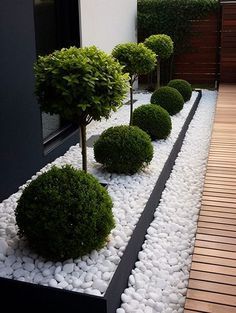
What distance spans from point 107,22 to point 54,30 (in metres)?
2.51

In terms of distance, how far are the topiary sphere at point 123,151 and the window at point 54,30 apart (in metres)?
1.09

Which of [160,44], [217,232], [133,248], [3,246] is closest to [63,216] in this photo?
[3,246]

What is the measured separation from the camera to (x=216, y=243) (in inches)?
114

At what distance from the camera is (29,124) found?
3.89 m

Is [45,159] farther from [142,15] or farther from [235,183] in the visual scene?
[142,15]

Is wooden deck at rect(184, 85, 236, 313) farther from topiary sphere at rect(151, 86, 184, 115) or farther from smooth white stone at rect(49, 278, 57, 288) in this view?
topiary sphere at rect(151, 86, 184, 115)

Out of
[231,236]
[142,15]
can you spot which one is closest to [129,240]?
[231,236]

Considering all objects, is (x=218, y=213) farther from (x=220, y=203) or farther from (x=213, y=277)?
(x=213, y=277)

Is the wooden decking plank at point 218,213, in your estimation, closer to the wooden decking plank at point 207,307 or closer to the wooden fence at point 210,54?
the wooden decking plank at point 207,307

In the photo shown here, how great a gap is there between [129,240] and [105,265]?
0.32 meters

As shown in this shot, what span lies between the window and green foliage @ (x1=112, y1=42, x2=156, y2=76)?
786 mm

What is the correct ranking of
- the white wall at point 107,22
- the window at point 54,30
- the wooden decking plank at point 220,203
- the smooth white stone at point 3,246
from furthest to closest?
1. the white wall at point 107,22
2. the window at point 54,30
3. the wooden decking plank at point 220,203
4. the smooth white stone at point 3,246

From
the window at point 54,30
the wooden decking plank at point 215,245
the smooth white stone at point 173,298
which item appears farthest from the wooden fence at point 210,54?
the smooth white stone at point 173,298

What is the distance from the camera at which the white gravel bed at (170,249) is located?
244 centimetres
